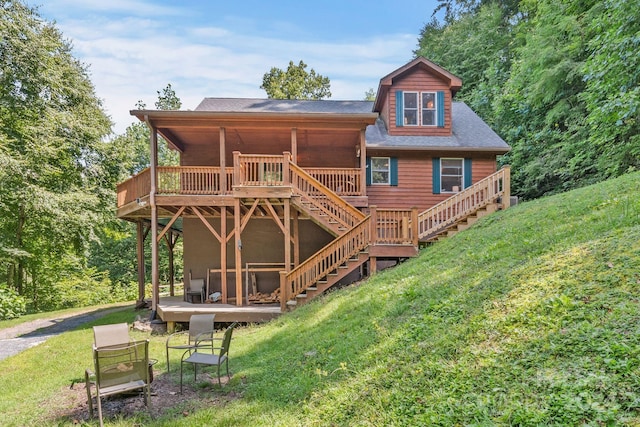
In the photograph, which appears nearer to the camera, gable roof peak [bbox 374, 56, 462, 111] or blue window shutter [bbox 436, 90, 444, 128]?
gable roof peak [bbox 374, 56, 462, 111]

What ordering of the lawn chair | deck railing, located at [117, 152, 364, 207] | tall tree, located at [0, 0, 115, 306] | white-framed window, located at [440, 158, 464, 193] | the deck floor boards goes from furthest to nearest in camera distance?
tall tree, located at [0, 0, 115, 306] → white-framed window, located at [440, 158, 464, 193] → deck railing, located at [117, 152, 364, 207] → the deck floor boards → the lawn chair

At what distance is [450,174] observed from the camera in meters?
12.8

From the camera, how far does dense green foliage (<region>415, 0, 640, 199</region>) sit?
8906mm

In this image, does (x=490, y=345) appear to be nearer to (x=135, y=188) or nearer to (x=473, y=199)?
(x=473, y=199)

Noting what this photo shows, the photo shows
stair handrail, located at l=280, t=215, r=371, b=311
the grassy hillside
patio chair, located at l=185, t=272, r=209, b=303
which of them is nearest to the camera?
the grassy hillside

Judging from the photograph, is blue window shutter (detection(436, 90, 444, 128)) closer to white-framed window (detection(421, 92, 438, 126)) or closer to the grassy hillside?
white-framed window (detection(421, 92, 438, 126))

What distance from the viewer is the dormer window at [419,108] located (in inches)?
523

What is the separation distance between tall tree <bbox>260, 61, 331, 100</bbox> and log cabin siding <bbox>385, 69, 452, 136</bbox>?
15895mm

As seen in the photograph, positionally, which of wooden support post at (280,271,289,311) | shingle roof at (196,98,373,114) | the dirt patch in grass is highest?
shingle roof at (196,98,373,114)

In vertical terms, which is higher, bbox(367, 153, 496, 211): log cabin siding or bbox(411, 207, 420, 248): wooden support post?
bbox(367, 153, 496, 211): log cabin siding

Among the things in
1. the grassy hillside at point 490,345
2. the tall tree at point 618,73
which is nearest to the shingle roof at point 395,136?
the tall tree at point 618,73

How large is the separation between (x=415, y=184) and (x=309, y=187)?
187 inches

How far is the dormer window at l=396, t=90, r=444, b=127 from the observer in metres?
13.3

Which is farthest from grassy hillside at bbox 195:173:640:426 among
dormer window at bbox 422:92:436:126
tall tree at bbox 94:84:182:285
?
tall tree at bbox 94:84:182:285
